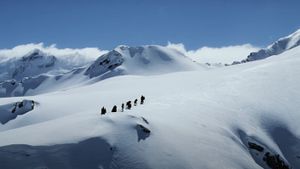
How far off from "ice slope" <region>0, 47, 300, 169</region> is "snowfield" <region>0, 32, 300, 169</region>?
0.27 feet

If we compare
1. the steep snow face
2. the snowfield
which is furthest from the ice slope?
the steep snow face

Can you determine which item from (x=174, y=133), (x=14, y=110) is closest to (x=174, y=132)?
(x=174, y=133)

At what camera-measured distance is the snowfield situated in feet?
118

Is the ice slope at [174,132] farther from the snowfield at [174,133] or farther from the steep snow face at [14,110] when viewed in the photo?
the steep snow face at [14,110]

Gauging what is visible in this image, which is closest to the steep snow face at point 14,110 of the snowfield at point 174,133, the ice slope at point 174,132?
the snowfield at point 174,133

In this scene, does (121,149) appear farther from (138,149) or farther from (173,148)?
(173,148)

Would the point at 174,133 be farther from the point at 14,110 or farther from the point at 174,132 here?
the point at 14,110

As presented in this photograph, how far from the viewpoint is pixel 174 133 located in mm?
42188

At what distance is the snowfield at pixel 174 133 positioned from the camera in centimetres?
3603

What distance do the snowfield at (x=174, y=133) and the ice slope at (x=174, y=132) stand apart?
0.27ft

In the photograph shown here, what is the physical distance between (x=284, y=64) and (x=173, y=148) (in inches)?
2156

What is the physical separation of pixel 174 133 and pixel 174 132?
23 cm

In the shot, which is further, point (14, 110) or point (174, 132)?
point (14, 110)

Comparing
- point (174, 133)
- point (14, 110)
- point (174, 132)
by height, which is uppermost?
point (14, 110)
